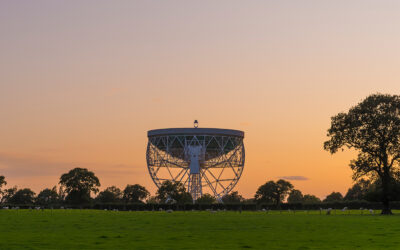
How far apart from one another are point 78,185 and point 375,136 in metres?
98.5

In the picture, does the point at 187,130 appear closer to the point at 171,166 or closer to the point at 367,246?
the point at 171,166

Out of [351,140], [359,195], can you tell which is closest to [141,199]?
[359,195]

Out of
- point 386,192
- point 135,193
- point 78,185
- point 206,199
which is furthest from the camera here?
point 135,193

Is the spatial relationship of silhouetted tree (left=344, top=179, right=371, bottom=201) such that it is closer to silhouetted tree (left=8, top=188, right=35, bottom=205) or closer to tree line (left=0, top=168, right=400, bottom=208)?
tree line (left=0, top=168, right=400, bottom=208)

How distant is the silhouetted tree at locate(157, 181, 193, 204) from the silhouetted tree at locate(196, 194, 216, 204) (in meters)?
2.50

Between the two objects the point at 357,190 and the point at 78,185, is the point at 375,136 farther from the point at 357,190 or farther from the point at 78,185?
the point at 357,190

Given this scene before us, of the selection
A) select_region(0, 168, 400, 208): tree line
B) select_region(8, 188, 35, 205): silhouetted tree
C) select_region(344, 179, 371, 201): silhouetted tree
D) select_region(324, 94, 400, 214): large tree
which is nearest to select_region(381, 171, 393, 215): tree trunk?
select_region(324, 94, 400, 214): large tree

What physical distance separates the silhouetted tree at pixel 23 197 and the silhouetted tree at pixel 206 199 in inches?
2593

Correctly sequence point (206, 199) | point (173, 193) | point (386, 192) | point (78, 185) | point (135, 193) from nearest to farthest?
point (386, 192) → point (173, 193) → point (206, 199) → point (78, 185) → point (135, 193)

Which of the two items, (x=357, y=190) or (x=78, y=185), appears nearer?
(x=78, y=185)

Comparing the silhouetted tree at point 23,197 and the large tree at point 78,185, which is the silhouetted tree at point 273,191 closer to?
the large tree at point 78,185

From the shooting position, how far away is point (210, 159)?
13212cm

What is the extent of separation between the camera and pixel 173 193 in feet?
420

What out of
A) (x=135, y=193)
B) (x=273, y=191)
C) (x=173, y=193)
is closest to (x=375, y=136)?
(x=173, y=193)
